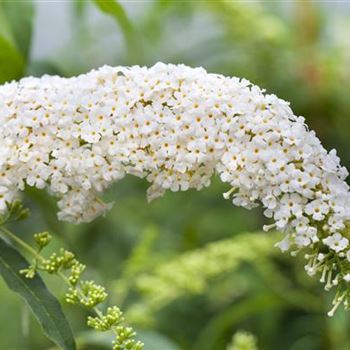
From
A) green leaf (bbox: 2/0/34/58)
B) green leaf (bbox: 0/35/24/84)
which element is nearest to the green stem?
green leaf (bbox: 0/35/24/84)

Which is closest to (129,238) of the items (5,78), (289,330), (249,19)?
(289,330)

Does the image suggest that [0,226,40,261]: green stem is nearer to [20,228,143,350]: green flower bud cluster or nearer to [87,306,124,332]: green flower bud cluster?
[20,228,143,350]: green flower bud cluster

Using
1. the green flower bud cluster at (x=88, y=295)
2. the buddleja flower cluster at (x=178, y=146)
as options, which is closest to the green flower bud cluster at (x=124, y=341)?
the green flower bud cluster at (x=88, y=295)

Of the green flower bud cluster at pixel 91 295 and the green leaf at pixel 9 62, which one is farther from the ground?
the green leaf at pixel 9 62

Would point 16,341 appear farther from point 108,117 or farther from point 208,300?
point 108,117

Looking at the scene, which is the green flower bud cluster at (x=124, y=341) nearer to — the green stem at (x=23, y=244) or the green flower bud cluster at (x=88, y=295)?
the green flower bud cluster at (x=88, y=295)

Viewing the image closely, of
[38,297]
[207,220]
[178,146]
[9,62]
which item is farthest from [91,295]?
[207,220]

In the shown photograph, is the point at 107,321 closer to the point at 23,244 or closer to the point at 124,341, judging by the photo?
the point at 124,341
